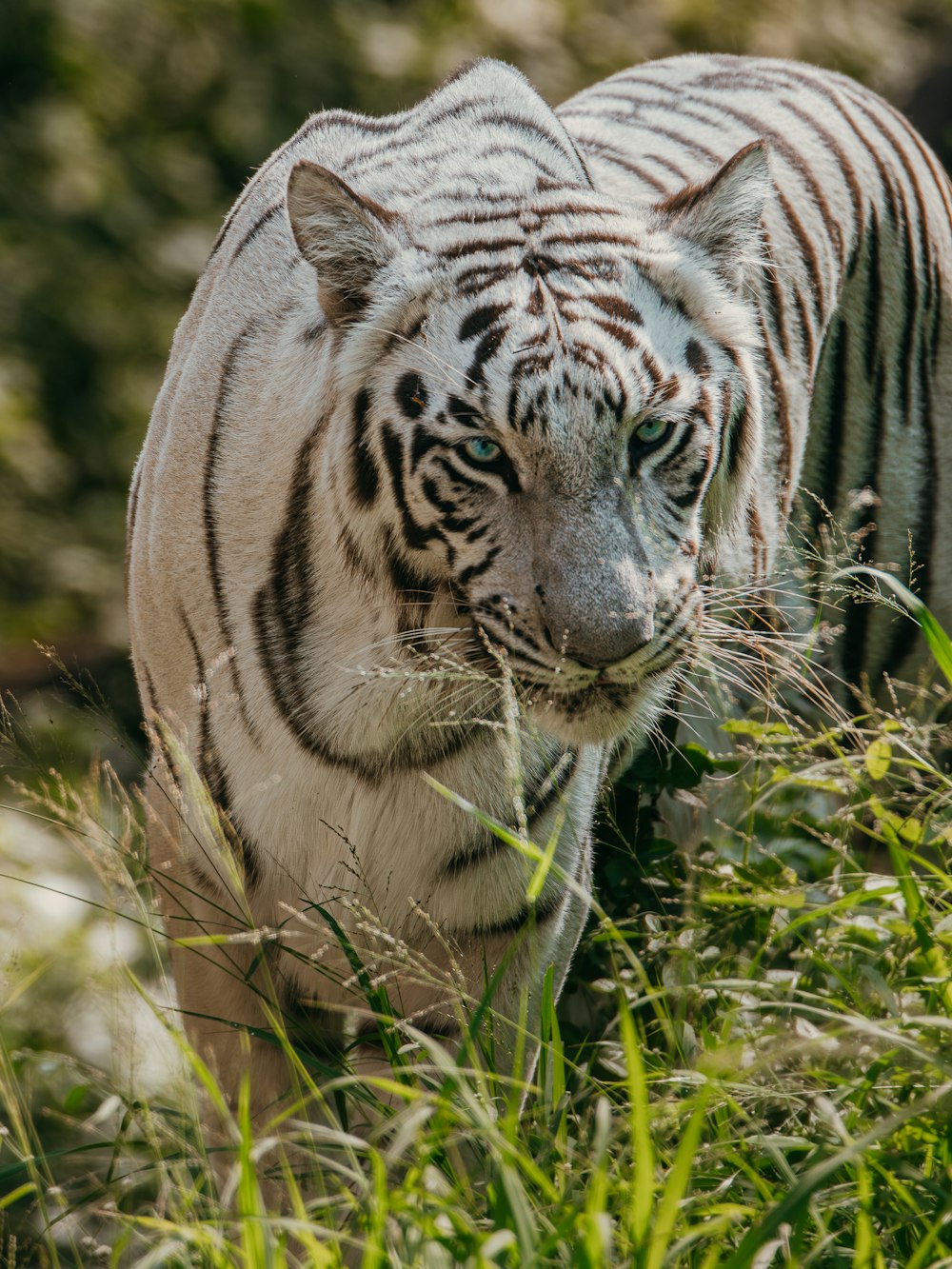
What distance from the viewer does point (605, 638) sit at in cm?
204

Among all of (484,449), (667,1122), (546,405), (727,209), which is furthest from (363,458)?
(667,1122)

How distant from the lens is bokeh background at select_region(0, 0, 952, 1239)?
5219mm

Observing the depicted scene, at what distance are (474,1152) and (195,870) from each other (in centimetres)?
72

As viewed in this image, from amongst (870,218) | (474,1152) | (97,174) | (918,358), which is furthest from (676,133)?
(97,174)

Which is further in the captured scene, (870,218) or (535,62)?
(535,62)

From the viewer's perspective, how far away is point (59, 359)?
5.67m

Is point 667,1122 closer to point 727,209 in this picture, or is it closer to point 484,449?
point 484,449

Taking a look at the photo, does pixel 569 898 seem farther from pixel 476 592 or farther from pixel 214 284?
pixel 214 284

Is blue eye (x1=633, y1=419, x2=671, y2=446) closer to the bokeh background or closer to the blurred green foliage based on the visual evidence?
the bokeh background

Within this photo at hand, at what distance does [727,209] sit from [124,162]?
4251mm

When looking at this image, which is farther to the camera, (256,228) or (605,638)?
(256,228)

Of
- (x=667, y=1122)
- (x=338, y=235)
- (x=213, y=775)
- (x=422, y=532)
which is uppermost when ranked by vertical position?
(x=338, y=235)

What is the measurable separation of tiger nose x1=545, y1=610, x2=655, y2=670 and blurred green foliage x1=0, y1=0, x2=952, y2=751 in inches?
125

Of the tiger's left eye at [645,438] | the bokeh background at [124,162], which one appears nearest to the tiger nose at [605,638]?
the tiger's left eye at [645,438]
